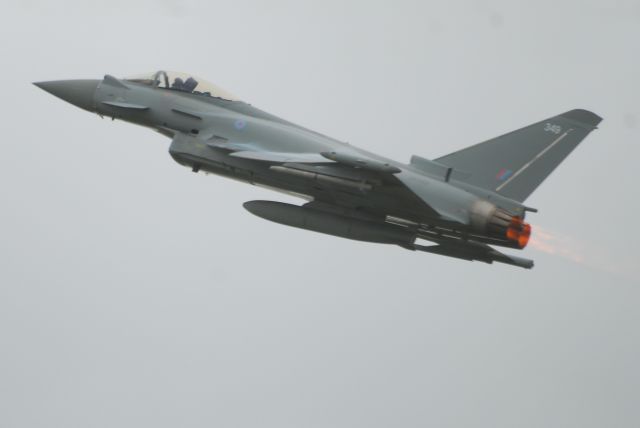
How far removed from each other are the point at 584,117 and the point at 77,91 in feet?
32.0

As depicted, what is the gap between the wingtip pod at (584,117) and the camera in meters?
20.6

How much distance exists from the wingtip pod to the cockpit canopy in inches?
250

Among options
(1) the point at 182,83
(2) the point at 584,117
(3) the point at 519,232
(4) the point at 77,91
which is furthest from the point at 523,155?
(4) the point at 77,91

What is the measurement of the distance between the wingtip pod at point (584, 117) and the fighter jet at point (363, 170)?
18mm

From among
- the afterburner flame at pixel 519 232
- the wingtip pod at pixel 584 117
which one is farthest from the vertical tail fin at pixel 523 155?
the afterburner flame at pixel 519 232

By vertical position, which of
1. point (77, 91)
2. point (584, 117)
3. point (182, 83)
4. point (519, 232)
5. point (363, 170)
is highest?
point (584, 117)

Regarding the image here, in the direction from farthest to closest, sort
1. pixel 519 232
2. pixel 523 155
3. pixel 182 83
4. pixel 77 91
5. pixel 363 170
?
pixel 77 91 < pixel 182 83 < pixel 523 155 < pixel 519 232 < pixel 363 170

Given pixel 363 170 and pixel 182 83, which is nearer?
pixel 363 170

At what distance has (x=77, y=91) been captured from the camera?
2283cm

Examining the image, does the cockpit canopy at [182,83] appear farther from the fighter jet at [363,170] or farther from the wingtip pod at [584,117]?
the wingtip pod at [584,117]

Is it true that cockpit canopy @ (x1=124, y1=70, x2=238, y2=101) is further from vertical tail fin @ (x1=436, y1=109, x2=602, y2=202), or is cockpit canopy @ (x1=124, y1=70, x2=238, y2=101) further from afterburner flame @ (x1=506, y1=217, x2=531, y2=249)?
afterburner flame @ (x1=506, y1=217, x2=531, y2=249)

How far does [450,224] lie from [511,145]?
204 centimetres

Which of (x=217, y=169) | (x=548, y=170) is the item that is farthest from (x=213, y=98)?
(x=548, y=170)

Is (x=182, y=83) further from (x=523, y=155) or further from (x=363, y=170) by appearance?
(x=523, y=155)
